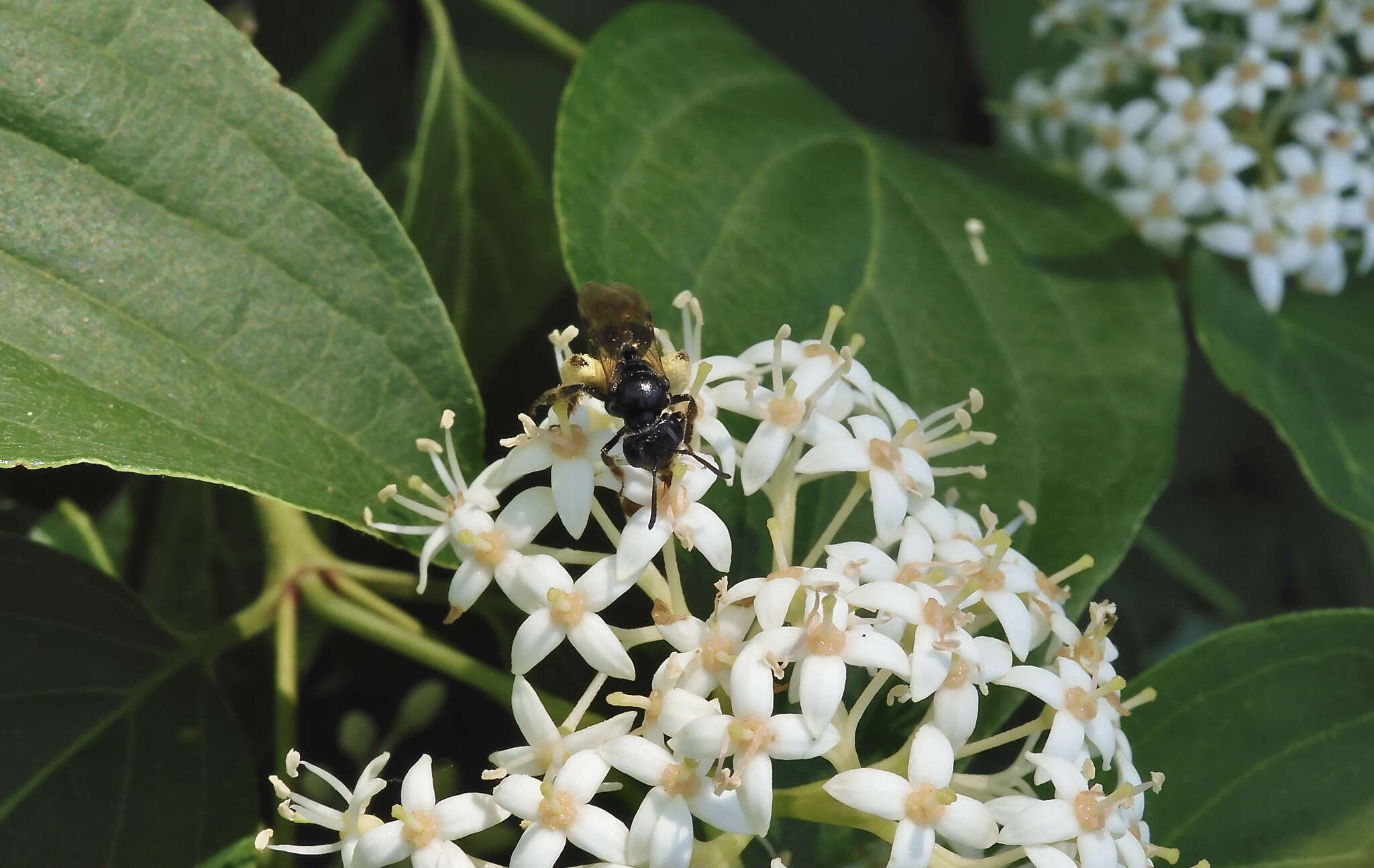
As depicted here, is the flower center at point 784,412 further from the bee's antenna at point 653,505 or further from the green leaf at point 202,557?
the green leaf at point 202,557

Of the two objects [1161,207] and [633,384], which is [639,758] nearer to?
[633,384]

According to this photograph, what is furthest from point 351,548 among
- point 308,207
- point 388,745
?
point 308,207

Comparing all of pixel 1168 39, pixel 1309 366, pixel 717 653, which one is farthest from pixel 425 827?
pixel 1168 39

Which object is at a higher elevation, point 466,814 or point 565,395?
point 565,395

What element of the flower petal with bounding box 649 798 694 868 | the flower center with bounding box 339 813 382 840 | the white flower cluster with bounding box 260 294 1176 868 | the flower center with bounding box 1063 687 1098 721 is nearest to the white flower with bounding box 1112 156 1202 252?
the white flower cluster with bounding box 260 294 1176 868

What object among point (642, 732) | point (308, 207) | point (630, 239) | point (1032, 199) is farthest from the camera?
point (1032, 199)

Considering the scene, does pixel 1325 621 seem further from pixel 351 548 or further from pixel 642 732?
pixel 351 548

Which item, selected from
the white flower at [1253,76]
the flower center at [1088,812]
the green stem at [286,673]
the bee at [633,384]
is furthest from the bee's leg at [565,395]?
the white flower at [1253,76]
